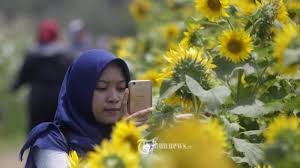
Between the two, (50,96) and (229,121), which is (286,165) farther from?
(50,96)

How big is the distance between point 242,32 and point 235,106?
27 centimetres

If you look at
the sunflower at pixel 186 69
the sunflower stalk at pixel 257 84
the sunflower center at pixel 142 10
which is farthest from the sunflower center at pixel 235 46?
the sunflower center at pixel 142 10

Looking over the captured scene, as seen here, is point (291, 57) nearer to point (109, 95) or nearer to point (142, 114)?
point (142, 114)

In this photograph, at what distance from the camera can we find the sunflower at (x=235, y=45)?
10.7 feet

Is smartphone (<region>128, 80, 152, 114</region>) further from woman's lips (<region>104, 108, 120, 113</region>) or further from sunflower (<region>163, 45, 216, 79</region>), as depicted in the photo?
sunflower (<region>163, 45, 216, 79</region>)

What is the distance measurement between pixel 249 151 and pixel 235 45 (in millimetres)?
495

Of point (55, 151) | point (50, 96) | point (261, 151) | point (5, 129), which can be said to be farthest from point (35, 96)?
point (261, 151)

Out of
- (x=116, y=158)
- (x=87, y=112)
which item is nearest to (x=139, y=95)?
(x=87, y=112)

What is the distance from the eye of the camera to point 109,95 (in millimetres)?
3387

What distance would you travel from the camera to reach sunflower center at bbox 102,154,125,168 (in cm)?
194

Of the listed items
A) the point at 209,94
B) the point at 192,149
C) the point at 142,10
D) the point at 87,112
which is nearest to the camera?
the point at 192,149

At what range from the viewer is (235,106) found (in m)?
3.17

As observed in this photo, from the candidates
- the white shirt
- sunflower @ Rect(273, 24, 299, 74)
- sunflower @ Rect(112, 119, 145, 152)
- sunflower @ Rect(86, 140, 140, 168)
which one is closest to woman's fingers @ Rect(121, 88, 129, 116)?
the white shirt

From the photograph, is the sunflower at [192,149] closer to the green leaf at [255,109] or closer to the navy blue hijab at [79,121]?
the green leaf at [255,109]
